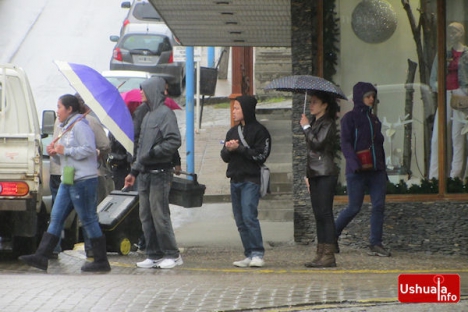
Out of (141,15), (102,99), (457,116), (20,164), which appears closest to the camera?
(102,99)

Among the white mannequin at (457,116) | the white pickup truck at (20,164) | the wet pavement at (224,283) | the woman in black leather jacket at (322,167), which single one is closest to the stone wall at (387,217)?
the wet pavement at (224,283)

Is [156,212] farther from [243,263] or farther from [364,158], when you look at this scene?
[364,158]

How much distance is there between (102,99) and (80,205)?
1.03 metres

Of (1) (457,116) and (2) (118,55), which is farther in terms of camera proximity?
(2) (118,55)

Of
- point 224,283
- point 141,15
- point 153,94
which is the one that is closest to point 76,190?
point 153,94

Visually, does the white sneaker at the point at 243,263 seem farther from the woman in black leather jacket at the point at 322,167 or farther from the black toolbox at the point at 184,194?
the black toolbox at the point at 184,194

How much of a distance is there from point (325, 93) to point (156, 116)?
5.38 feet

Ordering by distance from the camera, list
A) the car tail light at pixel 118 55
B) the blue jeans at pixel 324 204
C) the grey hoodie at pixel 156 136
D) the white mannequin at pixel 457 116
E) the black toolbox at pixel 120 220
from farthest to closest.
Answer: the car tail light at pixel 118 55
the white mannequin at pixel 457 116
the black toolbox at pixel 120 220
the grey hoodie at pixel 156 136
the blue jeans at pixel 324 204

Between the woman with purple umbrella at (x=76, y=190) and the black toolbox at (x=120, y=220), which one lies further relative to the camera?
the black toolbox at (x=120, y=220)

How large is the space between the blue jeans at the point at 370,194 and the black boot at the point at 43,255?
9.73ft

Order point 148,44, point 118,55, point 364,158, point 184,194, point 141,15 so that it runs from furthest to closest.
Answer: point 141,15 → point 148,44 → point 118,55 → point 184,194 → point 364,158

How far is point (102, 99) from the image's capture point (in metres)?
11.5

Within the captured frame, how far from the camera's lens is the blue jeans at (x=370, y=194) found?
12.3 meters

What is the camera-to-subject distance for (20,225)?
40.7 feet
